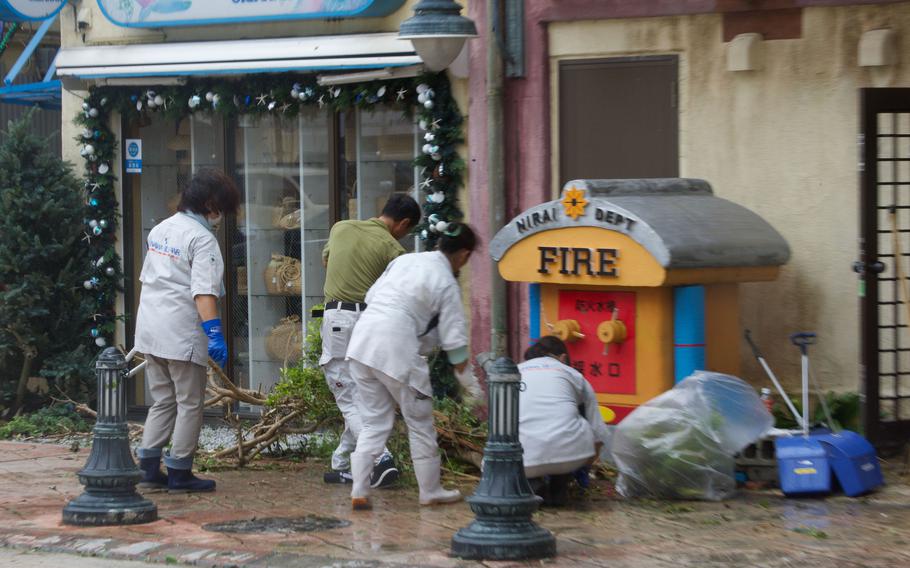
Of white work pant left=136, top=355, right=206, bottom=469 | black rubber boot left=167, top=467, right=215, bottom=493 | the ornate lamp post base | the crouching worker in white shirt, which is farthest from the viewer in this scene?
black rubber boot left=167, top=467, right=215, bottom=493

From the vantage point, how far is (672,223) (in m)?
8.19

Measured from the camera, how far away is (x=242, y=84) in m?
11.4

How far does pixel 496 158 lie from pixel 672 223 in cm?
227

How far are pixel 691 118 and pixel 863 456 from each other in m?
2.73

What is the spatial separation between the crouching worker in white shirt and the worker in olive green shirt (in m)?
1.23

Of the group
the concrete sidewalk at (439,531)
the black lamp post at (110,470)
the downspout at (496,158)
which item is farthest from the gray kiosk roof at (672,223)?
the black lamp post at (110,470)

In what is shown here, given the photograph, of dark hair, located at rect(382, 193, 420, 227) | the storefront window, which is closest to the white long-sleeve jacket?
dark hair, located at rect(382, 193, 420, 227)

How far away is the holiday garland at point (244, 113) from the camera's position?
10.5 metres

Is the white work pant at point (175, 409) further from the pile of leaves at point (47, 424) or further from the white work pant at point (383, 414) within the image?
the pile of leaves at point (47, 424)

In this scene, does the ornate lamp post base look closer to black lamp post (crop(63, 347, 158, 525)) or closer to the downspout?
black lamp post (crop(63, 347, 158, 525))

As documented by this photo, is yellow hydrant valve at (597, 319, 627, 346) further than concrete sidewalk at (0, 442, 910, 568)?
Yes

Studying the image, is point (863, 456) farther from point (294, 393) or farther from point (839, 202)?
point (294, 393)

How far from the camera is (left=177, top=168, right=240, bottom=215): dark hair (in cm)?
858

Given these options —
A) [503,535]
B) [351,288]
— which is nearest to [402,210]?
[351,288]
